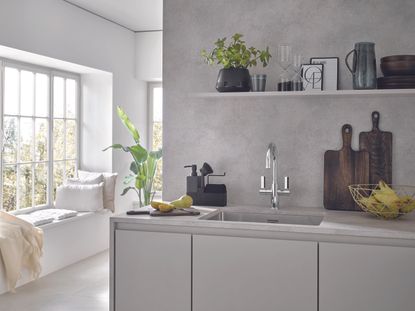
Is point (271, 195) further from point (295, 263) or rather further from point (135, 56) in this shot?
point (135, 56)

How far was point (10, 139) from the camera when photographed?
504 centimetres

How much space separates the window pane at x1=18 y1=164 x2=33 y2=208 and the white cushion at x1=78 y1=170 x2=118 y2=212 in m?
0.68

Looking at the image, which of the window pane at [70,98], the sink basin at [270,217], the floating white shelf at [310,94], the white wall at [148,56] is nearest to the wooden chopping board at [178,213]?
the sink basin at [270,217]

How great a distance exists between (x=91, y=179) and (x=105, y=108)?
2.83 ft

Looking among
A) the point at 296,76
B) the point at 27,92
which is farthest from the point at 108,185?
the point at 296,76

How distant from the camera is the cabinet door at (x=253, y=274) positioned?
255 centimetres

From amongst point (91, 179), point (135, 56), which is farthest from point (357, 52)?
point (135, 56)

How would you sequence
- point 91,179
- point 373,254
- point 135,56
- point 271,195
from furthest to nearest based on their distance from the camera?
point 135,56 < point 91,179 < point 271,195 < point 373,254

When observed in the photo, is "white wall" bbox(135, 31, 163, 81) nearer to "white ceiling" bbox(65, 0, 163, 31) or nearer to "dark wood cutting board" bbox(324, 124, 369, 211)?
"white ceiling" bbox(65, 0, 163, 31)

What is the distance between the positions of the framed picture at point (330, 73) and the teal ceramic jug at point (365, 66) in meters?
0.20

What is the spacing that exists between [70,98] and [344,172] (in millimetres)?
3778

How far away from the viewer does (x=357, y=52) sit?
2.94 m

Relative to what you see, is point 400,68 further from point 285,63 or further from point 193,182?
point 193,182

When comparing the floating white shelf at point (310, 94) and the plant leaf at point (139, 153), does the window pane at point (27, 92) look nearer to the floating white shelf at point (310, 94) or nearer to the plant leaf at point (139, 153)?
the plant leaf at point (139, 153)
